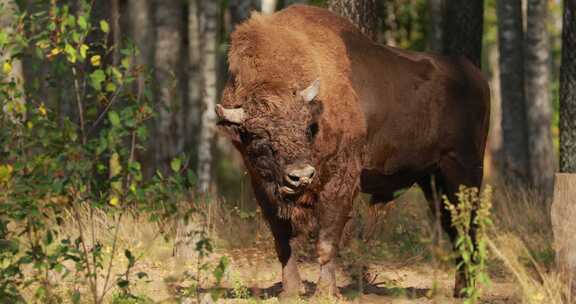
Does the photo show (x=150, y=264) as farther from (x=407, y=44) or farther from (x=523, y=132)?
(x=407, y=44)

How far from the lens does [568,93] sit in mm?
9977

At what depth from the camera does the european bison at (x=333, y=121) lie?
7.49 m

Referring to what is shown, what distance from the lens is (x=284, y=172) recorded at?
7.25 m

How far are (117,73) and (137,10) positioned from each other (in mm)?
13523

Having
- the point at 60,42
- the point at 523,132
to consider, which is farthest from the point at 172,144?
the point at 60,42

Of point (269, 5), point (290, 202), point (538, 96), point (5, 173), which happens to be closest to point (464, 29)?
point (538, 96)

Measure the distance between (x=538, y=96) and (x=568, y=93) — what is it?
215 inches

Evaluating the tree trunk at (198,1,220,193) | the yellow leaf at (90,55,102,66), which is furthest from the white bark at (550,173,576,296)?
the tree trunk at (198,1,220,193)

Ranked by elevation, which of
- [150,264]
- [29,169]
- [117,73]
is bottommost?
[150,264]

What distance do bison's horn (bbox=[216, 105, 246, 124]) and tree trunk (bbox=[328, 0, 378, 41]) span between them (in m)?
3.29

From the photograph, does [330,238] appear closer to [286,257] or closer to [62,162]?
[286,257]

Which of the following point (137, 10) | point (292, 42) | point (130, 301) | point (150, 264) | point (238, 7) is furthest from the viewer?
point (137, 10)

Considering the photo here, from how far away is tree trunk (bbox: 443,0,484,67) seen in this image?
12.2 meters

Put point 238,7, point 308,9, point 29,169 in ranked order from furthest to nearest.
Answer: point 238,7 → point 308,9 → point 29,169
